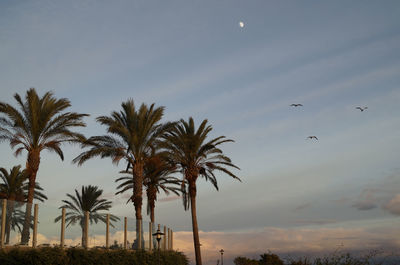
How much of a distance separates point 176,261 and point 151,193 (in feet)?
29.0

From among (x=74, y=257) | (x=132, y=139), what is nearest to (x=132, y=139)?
(x=132, y=139)

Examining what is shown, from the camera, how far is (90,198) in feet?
161

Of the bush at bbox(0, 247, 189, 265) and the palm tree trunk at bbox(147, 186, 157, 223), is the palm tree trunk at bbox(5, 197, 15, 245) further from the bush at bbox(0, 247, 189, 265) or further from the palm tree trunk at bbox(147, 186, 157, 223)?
the palm tree trunk at bbox(147, 186, 157, 223)

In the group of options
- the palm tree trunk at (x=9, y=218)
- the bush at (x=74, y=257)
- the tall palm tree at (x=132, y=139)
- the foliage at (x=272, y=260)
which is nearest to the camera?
the bush at (x=74, y=257)

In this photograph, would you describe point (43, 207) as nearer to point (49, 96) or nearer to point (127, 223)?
point (127, 223)

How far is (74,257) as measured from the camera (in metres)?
23.0

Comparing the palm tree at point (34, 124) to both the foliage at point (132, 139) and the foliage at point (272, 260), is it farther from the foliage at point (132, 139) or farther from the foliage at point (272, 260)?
the foliage at point (272, 260)

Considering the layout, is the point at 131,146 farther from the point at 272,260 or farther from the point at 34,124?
the point at 272,260

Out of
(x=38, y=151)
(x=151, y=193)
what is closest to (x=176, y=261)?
(x=151, y=193)

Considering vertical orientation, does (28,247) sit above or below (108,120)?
below

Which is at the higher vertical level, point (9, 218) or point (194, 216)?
point (194, 216)

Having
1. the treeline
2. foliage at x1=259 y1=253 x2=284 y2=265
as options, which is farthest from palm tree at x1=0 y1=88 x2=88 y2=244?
foliage at x1=259 y1=253 x2=284 y2=265

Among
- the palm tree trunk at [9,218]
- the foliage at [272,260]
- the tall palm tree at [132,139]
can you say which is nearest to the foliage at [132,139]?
the tall palm tree at [132,139]

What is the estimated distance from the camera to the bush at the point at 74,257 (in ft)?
64.9
